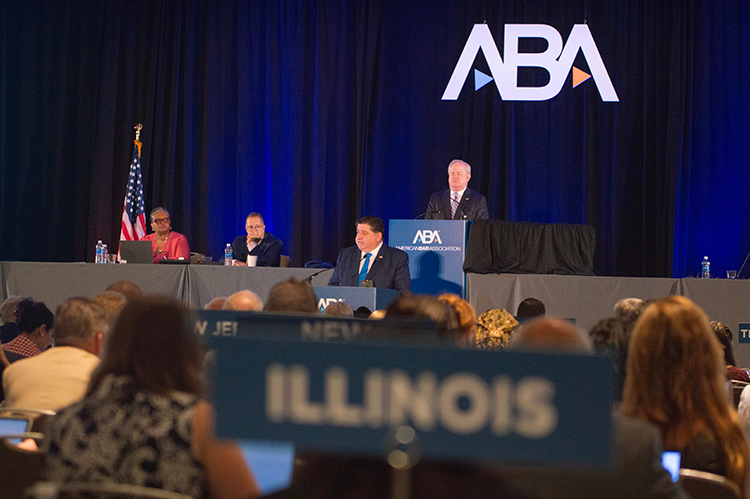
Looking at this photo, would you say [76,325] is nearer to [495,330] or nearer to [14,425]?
[14,425]

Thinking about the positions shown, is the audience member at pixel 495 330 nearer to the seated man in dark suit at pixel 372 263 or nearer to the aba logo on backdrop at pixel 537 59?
the seated man in dark suit at pixel 372 263

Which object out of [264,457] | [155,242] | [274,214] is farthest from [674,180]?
[264,457]

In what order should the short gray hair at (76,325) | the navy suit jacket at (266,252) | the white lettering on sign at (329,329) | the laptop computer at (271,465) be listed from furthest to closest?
the navy suit jacket at (266,252)
the short gray hair at (76,325)
the white lettering on sign at (329,329)
the laptop computer at (271,465)

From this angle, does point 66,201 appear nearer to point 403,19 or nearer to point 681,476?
point 403,19

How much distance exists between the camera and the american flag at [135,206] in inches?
346

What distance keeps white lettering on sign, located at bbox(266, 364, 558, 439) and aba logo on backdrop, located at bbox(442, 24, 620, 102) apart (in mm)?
8557

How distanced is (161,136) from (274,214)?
1.78 meters

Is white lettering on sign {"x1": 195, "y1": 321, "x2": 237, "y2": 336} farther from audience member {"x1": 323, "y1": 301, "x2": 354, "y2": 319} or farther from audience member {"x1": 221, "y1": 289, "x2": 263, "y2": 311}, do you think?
audience member {"x1": 323, "y1": 301, "x2": 354, "y2": 319}

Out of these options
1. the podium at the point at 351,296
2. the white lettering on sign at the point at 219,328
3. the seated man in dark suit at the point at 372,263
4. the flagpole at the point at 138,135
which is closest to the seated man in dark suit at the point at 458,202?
the seated man in dark suit at the point at 372,263

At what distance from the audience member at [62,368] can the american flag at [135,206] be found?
20.2 feet

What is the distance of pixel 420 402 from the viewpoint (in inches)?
41.5

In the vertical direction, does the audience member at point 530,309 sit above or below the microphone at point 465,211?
below

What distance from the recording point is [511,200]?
9328mm

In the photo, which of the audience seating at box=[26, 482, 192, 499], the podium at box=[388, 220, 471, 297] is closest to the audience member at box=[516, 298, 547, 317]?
the podium at box=[388, 220, 471, 297]
